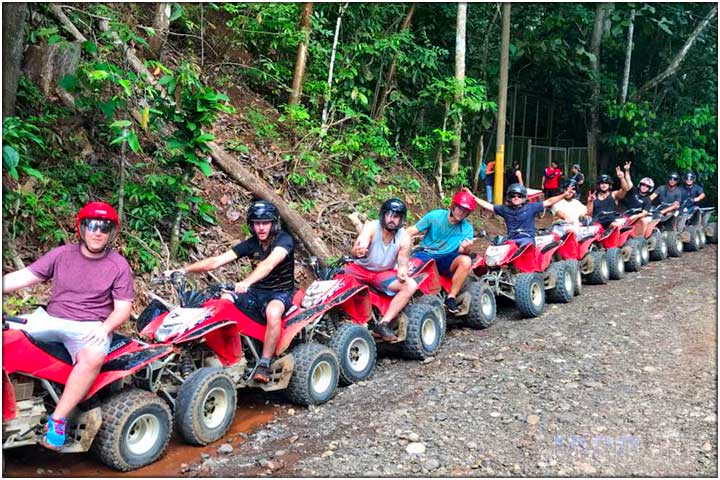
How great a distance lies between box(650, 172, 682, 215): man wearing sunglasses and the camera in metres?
13.5

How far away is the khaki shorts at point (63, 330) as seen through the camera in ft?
13.4

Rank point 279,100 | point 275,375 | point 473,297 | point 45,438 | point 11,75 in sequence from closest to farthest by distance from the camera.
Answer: point 45,438
point 275,375
point 11,75
point 473,297
point 279,100

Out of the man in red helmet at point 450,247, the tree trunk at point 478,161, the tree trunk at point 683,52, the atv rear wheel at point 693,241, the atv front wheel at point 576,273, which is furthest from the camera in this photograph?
the tree trunk at point 683,52

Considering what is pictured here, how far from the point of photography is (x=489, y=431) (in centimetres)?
480

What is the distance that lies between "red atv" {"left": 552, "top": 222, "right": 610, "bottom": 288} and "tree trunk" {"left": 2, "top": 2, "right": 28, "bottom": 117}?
705cm

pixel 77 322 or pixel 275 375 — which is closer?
pixel 77 322

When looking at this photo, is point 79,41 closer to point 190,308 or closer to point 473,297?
point 190,308

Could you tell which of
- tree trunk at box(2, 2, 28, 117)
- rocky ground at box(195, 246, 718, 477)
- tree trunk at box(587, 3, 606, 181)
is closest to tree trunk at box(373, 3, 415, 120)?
rocky ground at box(195, 246, 718, 477)

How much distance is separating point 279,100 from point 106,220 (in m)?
8.45

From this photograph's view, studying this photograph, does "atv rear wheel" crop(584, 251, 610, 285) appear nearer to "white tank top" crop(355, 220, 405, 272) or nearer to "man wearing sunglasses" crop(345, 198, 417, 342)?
"man wearing sunglasses" crop(345, 198, 417, 342)

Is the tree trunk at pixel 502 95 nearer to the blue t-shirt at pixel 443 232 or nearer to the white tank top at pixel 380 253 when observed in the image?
the blue t-shirt at pixel 443 232

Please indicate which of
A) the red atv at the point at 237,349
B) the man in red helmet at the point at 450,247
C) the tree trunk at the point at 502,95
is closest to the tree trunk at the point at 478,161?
the tree trunk at the point at 502,95

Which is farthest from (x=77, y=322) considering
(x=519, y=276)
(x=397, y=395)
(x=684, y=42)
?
(x=684, y=42)

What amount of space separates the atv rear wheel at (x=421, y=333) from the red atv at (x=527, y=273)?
5.04 ft
